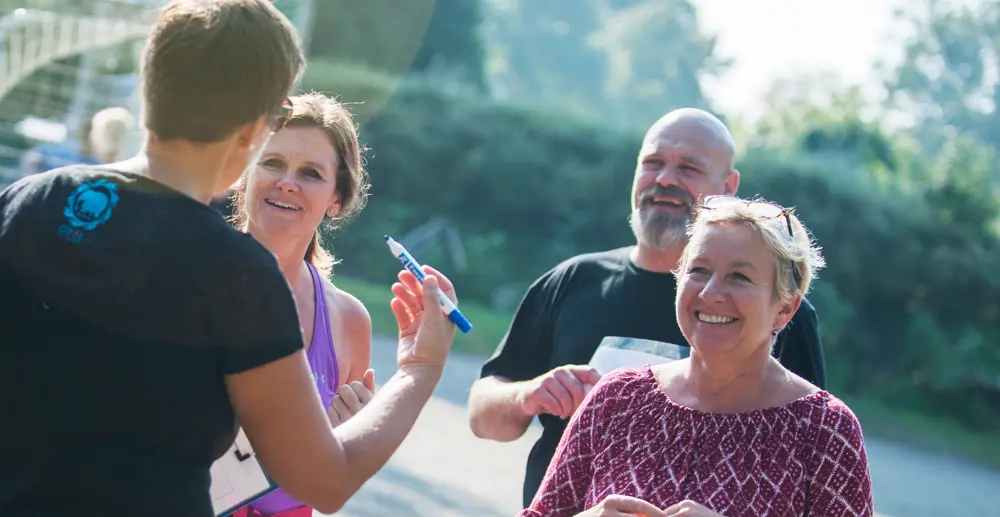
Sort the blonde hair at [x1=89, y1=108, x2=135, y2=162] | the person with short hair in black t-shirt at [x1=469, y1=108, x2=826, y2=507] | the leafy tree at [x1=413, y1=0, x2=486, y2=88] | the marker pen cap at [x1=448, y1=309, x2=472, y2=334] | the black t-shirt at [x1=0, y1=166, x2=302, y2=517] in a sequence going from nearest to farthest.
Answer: the black t-shirt at [x1=0, y1=166, x2=302, y2=517], the marker pen cap at [x1=448, y1=309, x2=472, y2=334], the person with short hair in black t-shirt at [x1=469, y1=108, x2=826, y2=507], the blonde hair at [x1=89, y1=108, x2=135, y2=162], the leafy tree at [x1=413, y1=0, x2=486, y2=88]

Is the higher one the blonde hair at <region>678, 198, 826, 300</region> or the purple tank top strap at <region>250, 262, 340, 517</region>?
the blonde hair at <region>678, 198, 826, 300</region>

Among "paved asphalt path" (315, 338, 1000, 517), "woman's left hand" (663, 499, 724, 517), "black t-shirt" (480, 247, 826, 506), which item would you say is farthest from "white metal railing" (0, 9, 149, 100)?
"woman's left hand" (663, 499, 724, 517)

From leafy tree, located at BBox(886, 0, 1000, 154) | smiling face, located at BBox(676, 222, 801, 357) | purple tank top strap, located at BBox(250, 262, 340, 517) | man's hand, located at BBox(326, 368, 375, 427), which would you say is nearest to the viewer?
man's hand, located at BBox(326, 368, 375, 427)

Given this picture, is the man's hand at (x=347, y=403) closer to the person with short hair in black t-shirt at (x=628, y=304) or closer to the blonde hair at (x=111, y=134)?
the person with short hair in black t-shirt at (x=628, y=304)

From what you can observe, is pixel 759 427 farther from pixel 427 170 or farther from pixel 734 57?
pixel 734 57

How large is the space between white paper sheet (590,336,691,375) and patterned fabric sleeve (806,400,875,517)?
79 centimetres

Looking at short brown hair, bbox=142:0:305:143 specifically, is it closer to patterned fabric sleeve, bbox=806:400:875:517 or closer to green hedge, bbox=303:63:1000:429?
patterned fabric sleeve, bbox=806:400:875:517

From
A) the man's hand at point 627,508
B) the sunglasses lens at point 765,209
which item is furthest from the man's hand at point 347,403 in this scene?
the sunglasses lens at point 765,209

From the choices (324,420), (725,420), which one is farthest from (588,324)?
(324,420)

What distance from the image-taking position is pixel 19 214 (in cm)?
185

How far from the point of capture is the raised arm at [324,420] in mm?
1897

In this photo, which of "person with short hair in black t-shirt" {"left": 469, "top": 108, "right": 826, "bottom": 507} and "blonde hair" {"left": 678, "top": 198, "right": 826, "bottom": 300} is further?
"person with short hair in black t-shirt" {"left": 469, "top": 108, "right": 826, "bottom": 507}

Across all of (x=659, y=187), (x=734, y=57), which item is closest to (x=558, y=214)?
(x=659, y=187)

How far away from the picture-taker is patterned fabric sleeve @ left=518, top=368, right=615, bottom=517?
9.21 feet
